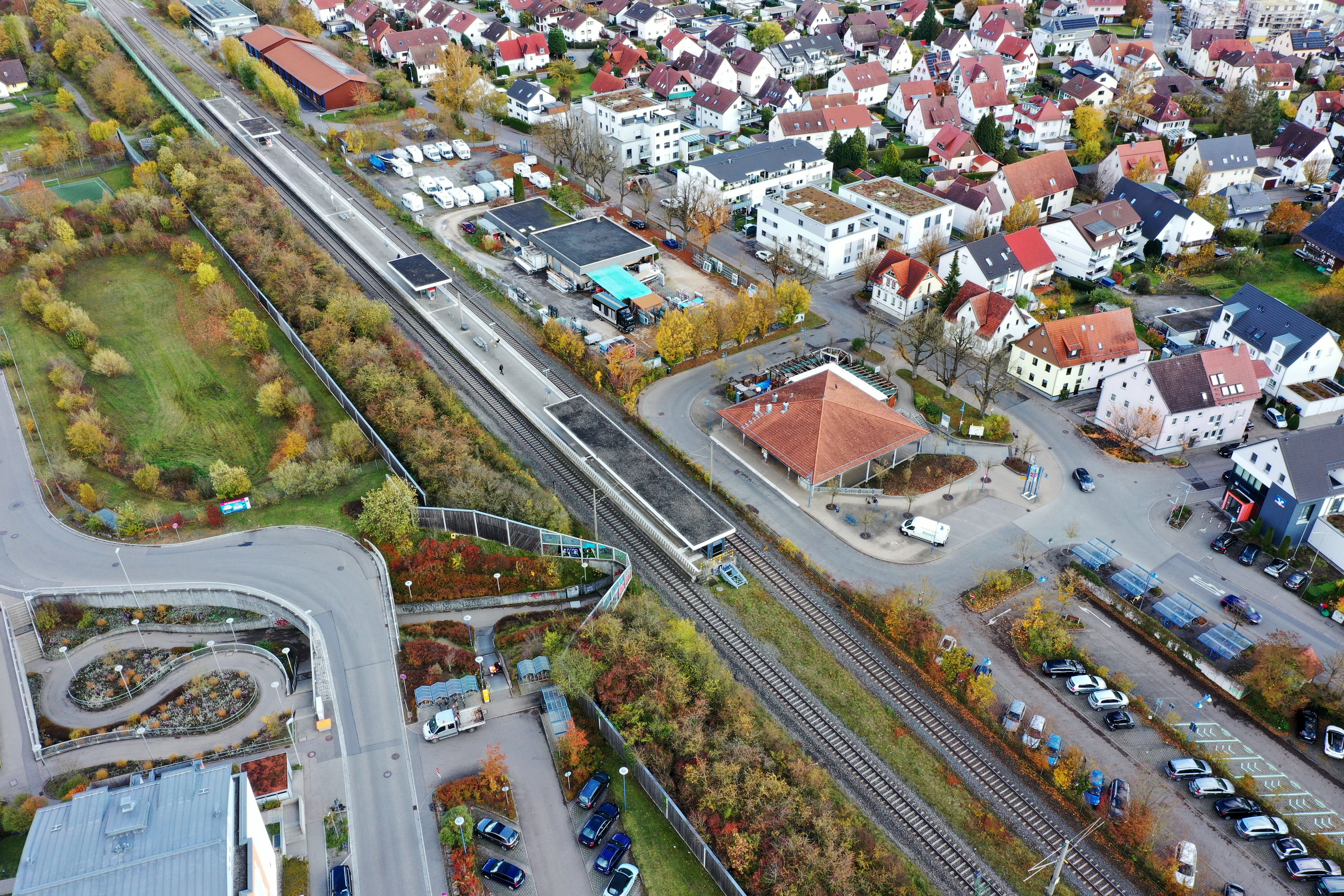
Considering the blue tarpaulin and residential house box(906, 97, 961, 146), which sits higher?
residential house box(906, 97, 961, 146)

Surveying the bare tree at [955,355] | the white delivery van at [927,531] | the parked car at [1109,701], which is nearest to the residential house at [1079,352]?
the bare tree at [955,355]

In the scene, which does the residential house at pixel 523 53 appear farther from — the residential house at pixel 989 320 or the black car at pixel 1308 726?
the black car at pixel 1308 726

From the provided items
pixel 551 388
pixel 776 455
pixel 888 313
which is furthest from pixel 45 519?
pixel 888 313

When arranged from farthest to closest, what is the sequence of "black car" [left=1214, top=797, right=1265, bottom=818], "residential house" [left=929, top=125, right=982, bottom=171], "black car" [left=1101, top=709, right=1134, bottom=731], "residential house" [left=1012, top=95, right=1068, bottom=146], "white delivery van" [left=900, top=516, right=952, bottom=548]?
"residential house" [left=1012, top=95, right=1068, bottom=146] → "residential house" [left=929, top=125, right=982, bottom=171] → "white delivery van" [left=900, top=516, right=952, bottom=548] → "black car" [left=1101, top=709, right=1134, bottom=731] → "black car" [left=1214, top=797, right=1265, bottom=818]

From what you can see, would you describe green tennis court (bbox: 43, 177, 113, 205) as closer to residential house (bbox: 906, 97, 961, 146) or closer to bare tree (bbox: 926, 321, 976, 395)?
bare tree (bbox: 926, 321, 976, 395)

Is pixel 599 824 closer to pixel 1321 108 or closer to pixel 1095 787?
pixel 1095 787

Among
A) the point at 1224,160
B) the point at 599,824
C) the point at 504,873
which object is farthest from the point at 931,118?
the point at 504,873

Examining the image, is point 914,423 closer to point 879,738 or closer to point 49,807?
point 879,738

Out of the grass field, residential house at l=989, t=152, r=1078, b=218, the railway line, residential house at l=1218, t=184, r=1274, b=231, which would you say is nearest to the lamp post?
the railway line
